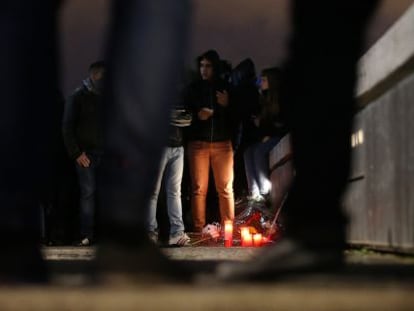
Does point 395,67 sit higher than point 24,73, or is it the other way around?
point 395,67

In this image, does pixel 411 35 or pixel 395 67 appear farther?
pixel 395 67

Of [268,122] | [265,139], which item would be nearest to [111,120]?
[268,122]

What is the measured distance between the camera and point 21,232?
237 cm

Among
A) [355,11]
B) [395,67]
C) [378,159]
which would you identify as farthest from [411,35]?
[355,11]

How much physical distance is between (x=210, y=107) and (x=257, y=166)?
4.55 feet

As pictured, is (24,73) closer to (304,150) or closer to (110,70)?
(110,70)

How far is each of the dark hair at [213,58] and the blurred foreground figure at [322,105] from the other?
285 inches

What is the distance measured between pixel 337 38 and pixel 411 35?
198 cm

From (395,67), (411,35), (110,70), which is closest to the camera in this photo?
(110,70)

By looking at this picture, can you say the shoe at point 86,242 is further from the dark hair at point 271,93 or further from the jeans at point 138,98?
the jeans at point 138,98

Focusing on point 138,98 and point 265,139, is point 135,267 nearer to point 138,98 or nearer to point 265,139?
point 138,98

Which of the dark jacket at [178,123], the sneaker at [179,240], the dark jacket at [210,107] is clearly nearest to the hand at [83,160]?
the dark jacket at [178,123]

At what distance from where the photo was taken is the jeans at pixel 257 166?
10.9m

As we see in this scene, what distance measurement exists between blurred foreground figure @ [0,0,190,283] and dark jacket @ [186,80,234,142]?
727 centimetres
